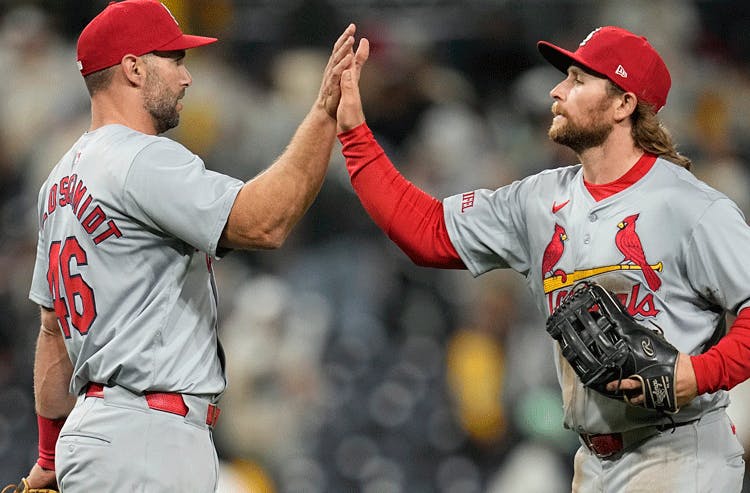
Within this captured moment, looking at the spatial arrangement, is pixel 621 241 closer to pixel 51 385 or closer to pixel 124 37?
pixel 124 37

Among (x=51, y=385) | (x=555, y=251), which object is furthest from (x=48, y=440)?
(x=555, y=251)

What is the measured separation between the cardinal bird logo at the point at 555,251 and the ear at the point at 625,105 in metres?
0.39

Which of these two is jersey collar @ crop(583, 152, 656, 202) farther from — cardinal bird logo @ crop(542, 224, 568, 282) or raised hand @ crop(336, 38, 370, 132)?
raised hand @ crop(336, 38, 370, 132)

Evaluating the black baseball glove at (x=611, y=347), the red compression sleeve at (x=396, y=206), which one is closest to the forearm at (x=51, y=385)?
the red compression sleeve at (x=396, y=206)

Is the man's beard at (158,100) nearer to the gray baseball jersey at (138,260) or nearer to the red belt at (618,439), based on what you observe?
the gray baseball jersey at (138,260)

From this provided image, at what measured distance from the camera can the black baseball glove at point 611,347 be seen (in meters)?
2.96

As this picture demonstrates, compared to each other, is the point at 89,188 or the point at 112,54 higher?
the point at 112,54

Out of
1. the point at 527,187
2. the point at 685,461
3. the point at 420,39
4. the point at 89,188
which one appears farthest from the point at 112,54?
the point at 420,39

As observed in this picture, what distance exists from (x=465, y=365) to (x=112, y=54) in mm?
3454

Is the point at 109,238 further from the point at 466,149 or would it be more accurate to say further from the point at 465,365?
the point at 466,149

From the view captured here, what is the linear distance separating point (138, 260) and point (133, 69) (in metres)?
0.57

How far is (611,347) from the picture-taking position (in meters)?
2.98

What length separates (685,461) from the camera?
10.3 feet

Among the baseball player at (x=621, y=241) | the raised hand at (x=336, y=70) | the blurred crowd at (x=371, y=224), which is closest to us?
the baseball player at (x=621, y=241)
